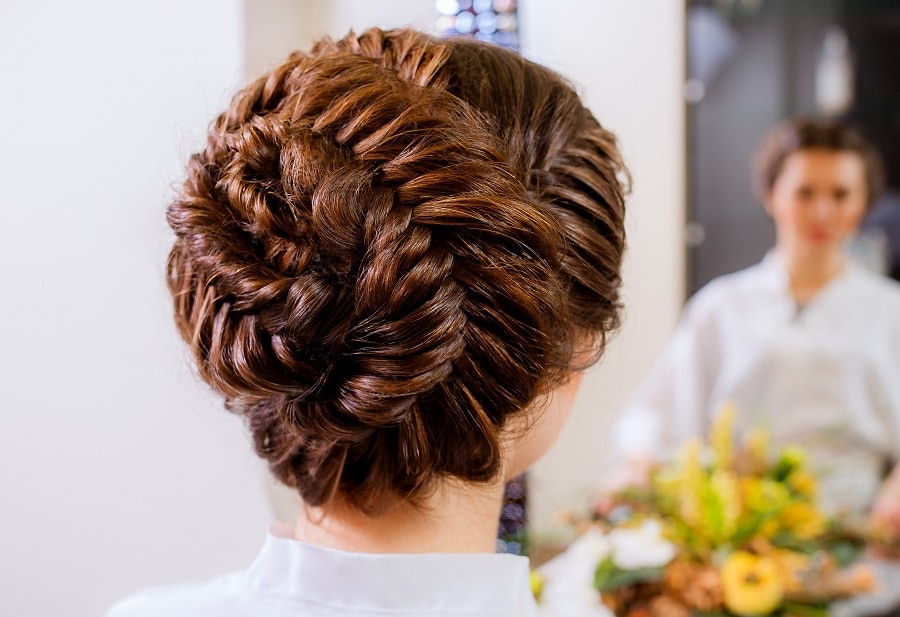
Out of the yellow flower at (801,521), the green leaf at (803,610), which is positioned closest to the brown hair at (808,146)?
the yellow flower at (801,521)

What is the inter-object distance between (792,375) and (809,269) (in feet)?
0.84

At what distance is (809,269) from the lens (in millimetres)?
1762

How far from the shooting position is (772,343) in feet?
5.73

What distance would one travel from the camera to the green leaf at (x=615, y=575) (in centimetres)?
93

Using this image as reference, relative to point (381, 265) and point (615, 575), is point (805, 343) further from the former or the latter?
point (381, 265)

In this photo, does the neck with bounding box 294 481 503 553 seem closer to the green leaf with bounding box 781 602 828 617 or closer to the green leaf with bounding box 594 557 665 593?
the green leaf with bounding box 594 557 665 593

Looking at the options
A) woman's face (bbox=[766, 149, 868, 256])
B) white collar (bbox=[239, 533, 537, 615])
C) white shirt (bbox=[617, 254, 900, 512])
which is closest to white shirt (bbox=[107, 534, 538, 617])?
white collar (bbox=[239, 533, 537, 615])

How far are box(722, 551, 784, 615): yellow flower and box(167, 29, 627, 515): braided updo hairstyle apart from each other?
0.54 m

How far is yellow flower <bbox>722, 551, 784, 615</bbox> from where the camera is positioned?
92 centimetres

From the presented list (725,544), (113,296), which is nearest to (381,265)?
(113,296)

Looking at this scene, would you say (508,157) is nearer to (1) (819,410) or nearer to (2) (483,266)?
(2) (483,266)

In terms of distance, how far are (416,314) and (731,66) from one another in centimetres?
154

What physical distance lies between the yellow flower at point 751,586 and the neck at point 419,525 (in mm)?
495

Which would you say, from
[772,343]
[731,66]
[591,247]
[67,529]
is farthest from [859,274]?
[67,529]
